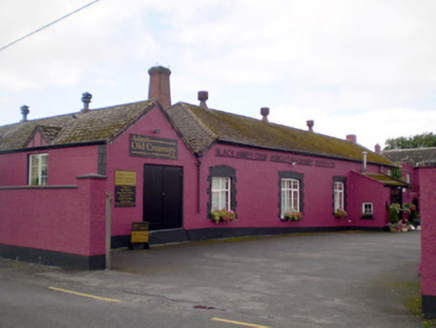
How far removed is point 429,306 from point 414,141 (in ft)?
252

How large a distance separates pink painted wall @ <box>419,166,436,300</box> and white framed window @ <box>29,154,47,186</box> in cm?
1372

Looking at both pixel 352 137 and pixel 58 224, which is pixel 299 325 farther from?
pixel 352 137

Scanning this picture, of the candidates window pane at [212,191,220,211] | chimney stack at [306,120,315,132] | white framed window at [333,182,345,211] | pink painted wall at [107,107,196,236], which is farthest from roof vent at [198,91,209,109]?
chimney stack at [306,120,315,132]

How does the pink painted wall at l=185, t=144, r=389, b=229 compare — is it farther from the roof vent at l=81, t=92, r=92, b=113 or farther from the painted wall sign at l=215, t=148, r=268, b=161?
the roof vent at l=81, t=92, r=92, b=113

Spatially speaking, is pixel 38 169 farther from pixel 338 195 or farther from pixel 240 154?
pixel 338 195

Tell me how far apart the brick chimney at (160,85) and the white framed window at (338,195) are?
36.7 feet

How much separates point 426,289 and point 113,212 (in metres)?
10.2

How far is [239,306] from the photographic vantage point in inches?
303

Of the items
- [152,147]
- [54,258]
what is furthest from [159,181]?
[54,258]

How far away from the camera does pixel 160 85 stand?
904 inches

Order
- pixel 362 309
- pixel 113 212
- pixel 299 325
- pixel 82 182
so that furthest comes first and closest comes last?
pixel 113 212 → pixel 82 182 → pixel 362 309 → pixel 299 325

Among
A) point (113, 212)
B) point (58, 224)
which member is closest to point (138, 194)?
point (113, 212)

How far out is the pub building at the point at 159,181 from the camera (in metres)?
11.9

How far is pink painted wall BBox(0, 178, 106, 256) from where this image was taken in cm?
1104
